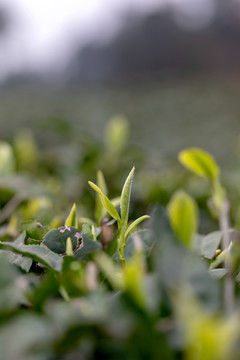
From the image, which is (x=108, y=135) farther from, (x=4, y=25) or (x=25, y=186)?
(x=4, y=25)

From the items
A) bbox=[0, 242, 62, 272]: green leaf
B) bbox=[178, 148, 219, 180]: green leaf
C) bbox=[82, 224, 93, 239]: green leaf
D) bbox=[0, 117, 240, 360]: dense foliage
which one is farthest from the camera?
bbox=[178, 148, 219, 180]: green leaf

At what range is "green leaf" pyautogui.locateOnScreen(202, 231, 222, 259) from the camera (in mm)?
834

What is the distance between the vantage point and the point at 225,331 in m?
0.40

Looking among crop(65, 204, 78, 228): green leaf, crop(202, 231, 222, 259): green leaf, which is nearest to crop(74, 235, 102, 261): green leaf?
crop(65, 204, 78, 228): green leaf

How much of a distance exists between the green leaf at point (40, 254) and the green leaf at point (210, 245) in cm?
30

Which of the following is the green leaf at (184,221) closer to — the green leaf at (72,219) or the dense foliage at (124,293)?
the dense foliage at (124,293)

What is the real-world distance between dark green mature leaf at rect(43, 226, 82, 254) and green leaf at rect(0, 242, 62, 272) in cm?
4

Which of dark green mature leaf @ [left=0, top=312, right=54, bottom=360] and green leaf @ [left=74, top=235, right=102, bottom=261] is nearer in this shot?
dark green mature leaf @ [left=0, top=312, right=54, bottom=360]

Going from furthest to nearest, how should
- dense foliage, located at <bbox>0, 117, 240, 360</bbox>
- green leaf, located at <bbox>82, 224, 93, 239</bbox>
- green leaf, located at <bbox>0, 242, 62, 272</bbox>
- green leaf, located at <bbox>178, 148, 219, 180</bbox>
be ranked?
1. green leaf, located at <bbox>178, 148, 219, 180</bbox>
2. green leaf, located at <bbox>82, 224, 93, 239</bbox>
3. green leaf, located at <bbox>0, 242, 62, 272</bbox>
4. dense foliage, located at <bbox>0, 117, 240, 360</bbox>

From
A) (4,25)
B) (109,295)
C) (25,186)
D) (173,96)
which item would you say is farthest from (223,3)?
(109,295)

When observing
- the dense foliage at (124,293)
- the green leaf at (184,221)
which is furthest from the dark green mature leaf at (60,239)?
the green leaf at (184,221)

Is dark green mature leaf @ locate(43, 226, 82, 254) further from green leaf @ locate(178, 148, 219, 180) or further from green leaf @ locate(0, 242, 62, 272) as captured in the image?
green leaf @ locate(178, 148, 219, 180)

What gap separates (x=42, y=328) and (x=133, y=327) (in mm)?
103

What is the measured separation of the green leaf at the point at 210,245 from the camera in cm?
83
